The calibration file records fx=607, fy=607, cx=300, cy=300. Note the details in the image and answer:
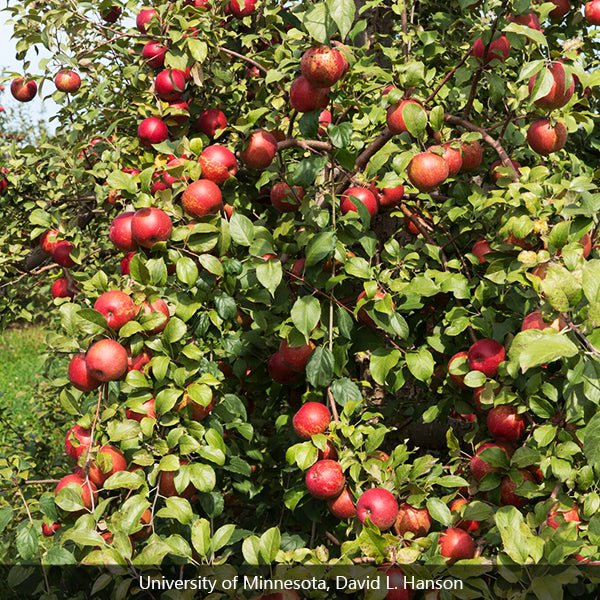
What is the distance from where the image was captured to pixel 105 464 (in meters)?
1.40

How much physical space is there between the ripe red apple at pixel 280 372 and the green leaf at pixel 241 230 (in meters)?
0.40

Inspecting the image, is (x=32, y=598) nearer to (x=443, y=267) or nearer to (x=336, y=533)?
(x=336, y=533)

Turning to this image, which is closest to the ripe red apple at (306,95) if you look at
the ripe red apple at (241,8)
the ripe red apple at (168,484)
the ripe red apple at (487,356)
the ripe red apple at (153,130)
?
the ripe red apple at (153,130)

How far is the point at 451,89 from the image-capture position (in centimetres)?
202

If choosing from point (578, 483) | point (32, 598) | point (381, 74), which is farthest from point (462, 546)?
point (32, 598)

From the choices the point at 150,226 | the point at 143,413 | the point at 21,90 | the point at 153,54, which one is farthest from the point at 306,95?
the point at 21,90

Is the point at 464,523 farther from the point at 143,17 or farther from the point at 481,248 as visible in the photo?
the point at 143,17

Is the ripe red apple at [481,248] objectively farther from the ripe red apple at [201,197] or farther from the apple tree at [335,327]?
the ripe red apple at [201,197]

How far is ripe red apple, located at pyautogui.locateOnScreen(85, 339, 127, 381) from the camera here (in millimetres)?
1417

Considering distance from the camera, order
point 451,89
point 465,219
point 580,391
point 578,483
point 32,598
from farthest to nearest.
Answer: point 32,598, point 451,89, point 465,219, point 578,483, point 580,391

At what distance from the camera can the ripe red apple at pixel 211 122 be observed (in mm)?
2078

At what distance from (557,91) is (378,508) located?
1110 mm

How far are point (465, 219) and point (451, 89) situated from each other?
49 cm

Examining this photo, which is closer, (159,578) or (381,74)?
(159,578)
